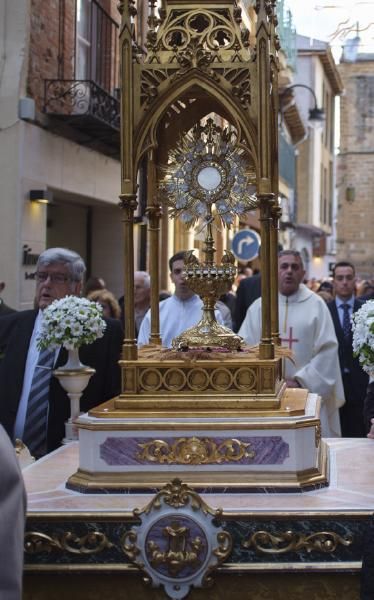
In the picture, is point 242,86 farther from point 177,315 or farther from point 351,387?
point 351,387

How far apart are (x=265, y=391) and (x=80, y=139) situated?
1145cm

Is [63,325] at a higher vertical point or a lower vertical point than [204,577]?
higher

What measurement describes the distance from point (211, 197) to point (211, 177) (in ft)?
0.30

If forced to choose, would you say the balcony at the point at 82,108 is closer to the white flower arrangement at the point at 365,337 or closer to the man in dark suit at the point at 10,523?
the white flower arrangement at the point at 365,337

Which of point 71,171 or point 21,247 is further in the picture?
point 71,171

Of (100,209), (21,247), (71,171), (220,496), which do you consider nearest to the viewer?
(220,496)

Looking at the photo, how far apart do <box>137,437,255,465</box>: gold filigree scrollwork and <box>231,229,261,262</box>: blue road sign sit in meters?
11.8

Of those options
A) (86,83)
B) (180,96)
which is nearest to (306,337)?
(180,96)

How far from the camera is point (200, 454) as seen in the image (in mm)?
4621

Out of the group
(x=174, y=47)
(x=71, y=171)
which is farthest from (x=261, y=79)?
(x=71, y=171)

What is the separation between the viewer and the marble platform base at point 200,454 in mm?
4609

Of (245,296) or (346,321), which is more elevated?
(245,296)

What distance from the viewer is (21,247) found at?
44.0 ft

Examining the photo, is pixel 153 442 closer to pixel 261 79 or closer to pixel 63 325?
pixel 63 325
